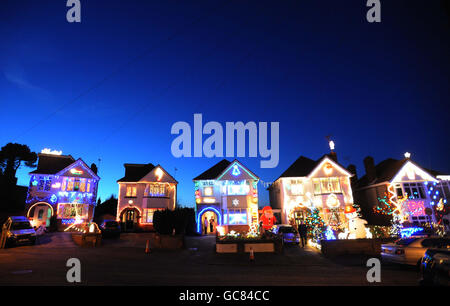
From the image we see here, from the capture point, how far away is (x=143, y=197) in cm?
2905

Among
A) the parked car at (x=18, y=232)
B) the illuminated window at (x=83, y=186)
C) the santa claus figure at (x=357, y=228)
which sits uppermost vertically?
the illuminated window at (x=83, y=186)

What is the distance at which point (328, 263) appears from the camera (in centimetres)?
1141

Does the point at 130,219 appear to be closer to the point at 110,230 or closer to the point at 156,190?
the point at 156,190

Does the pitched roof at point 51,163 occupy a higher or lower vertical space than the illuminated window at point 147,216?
higher

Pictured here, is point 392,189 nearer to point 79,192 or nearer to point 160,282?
point 160,282

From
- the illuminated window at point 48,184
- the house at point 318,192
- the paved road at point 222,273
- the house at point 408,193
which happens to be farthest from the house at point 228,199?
the illuminated window at point 48,184

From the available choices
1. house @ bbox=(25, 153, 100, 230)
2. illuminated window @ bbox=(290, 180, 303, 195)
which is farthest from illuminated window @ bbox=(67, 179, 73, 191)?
illuminated window @ bbox=(290, 180, 303, 195)

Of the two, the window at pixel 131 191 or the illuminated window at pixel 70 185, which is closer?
the illuminated window at pixel 70 185

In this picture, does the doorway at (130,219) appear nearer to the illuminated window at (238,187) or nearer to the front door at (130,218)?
the front door at (130,218)

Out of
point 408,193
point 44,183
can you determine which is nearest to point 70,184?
point 44,183

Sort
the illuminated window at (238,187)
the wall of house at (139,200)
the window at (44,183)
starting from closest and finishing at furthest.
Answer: the illuminated window at (238,187) → the window at (44,183) → the wall of house at (139,200)

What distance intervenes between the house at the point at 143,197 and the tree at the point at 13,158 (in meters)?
18.4

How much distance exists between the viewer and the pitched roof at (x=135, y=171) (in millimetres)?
30203
